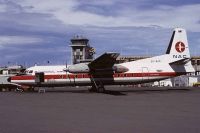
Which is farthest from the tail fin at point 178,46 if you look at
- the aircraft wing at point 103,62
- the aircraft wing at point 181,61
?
the aircraft wing at point 103,62

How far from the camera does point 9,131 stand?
10148 mm

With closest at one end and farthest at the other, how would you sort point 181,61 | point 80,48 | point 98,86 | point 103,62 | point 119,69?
point 103,62, point 119,69, point 98,86, point 181,61, point 80,48

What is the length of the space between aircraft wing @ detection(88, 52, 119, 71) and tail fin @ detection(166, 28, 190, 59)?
27.7 ft

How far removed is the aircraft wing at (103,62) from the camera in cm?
3300

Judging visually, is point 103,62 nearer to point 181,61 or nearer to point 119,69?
point 119,69

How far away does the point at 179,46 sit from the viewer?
38812 millimetres

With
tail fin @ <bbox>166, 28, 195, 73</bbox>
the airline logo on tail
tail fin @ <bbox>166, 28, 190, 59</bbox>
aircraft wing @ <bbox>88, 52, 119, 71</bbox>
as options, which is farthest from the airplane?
the airline logo on tail

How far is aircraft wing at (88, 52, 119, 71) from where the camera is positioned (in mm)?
33000

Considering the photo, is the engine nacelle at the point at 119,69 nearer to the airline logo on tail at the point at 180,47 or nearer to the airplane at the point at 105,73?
the airplane at the point at 105,73

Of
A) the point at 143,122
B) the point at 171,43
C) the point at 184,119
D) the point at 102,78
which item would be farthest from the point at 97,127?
the point at 171,43

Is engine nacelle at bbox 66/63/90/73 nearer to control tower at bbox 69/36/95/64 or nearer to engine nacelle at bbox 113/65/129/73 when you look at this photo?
engine nacelle at bbox 113/65/129/73

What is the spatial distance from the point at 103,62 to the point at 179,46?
10.3 m

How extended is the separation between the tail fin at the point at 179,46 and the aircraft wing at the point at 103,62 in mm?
8447

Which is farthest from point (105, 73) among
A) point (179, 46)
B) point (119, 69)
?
point (179, 46)
